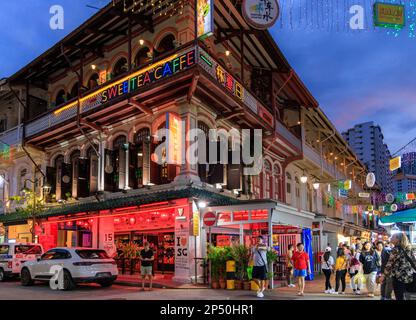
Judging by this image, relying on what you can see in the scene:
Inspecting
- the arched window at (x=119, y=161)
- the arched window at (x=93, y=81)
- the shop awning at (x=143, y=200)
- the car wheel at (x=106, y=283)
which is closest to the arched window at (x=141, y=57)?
the arched window at (x=93, y=81)

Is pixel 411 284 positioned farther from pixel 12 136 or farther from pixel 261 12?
pixel 12 136

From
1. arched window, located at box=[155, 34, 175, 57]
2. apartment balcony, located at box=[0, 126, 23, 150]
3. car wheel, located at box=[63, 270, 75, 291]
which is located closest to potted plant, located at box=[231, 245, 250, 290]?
car wheel, located at box=[63, 270, 75, 291]

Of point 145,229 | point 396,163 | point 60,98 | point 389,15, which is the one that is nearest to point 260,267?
point 389,15

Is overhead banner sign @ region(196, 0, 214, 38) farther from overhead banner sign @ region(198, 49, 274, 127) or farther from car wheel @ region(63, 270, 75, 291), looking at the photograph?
car wheel @ region(63, 270, 75, 291)

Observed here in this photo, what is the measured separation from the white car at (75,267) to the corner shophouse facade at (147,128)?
125 inches

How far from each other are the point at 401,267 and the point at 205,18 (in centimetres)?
1178

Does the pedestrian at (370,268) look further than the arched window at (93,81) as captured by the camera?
No

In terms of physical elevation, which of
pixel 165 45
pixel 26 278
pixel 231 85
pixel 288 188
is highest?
pixel 165 45

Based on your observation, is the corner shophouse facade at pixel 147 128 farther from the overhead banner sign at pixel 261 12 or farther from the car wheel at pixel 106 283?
the car wheel at pixel 106 283

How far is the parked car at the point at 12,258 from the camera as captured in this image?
20.1m

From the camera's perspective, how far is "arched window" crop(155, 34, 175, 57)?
69.3 feet

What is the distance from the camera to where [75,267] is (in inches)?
635

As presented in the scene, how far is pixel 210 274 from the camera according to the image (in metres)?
17.3
